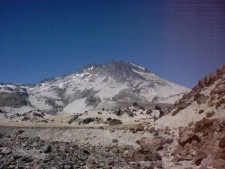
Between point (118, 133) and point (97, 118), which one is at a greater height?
point (97, 118)

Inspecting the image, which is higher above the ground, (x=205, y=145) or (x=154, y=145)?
(x=154, y=145)

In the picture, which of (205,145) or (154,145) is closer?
(205,145)

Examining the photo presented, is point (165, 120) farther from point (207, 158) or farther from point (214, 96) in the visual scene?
point (207, 158)

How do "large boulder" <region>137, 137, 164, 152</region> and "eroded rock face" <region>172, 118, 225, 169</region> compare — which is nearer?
"eroded rock face" <region>172, 118, 225, 169</region>

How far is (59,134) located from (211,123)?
22.8 metres

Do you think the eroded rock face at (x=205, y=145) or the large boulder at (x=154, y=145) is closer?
the eroded rock face at (x=205, y=145)

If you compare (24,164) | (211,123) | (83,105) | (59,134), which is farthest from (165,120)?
(83,105)

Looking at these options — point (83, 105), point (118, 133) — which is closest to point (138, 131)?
point (118, 133)

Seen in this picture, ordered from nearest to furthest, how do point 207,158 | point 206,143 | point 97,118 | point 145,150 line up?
1. point 207,158
2. point 206,143
3. point 145,150
4. point 97,118

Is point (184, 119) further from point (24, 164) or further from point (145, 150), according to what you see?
point (24, 164)

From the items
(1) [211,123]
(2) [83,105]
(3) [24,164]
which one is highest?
(2) [83,105]

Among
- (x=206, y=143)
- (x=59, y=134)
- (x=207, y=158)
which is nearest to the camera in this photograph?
(x=207, y=158)

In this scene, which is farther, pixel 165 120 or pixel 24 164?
pixel 165 120

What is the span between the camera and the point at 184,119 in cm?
3397
